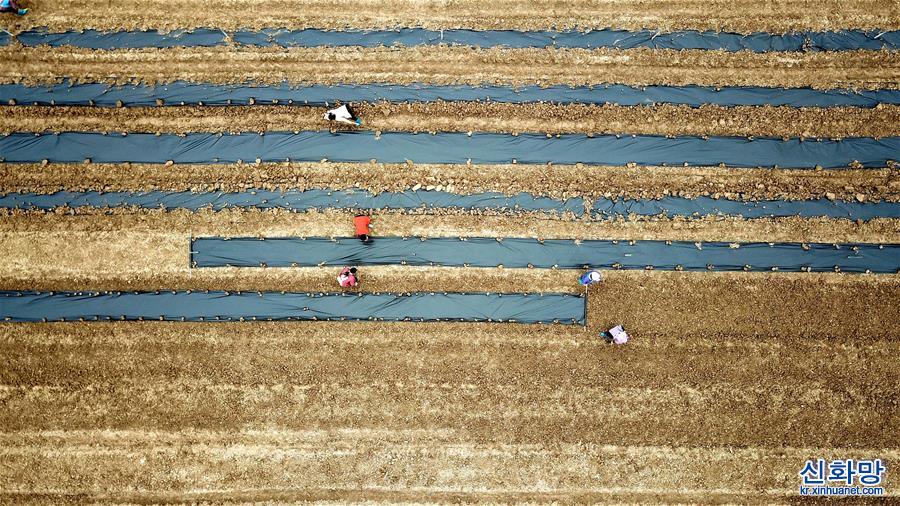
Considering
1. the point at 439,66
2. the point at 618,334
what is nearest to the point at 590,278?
the point at 618,334

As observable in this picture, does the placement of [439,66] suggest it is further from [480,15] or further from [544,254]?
[544,254]

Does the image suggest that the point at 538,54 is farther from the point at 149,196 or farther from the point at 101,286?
the point at 101,286

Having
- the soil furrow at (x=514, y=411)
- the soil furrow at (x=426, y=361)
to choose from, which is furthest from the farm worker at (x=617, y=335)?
the soil furrow at (x=514, y=411)

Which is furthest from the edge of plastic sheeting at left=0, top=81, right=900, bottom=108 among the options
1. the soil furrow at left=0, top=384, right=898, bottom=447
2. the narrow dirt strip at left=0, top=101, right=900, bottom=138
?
the soil furrow at left=0, top=384, right=898, bottom=447

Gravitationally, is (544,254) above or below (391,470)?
above

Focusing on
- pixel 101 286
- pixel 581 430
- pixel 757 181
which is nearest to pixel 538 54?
pixel 757 181

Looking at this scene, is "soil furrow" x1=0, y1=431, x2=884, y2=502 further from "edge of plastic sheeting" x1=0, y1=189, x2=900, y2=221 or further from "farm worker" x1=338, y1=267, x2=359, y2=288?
"edge of plastic sheeting" x1=0, y1=189, x2=900, y2=221
